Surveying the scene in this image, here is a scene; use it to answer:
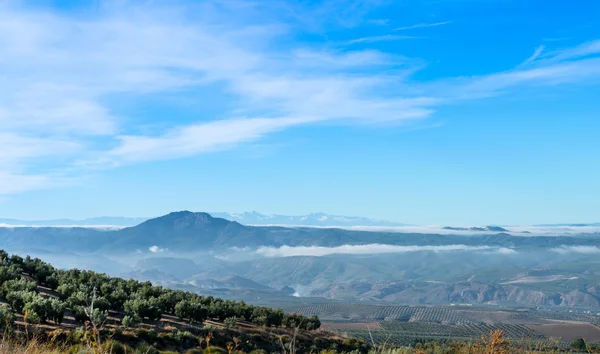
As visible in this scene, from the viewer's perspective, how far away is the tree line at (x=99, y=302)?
2408 centimetres

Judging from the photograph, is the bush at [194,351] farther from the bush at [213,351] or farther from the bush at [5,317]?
the bush at [5,317]

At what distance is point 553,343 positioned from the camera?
15.1 meters

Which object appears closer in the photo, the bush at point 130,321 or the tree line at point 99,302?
the tree line at point 99,302

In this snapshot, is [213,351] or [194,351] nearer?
[194,351]

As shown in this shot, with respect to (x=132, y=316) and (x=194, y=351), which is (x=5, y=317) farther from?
(x=132, y=316)

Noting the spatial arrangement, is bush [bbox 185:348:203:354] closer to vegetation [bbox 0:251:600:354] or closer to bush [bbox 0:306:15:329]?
vegetation [bbox 0:251:600:354]

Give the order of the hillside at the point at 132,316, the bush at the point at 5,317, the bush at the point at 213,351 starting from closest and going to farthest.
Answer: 1. the bush at the point at 5,317
2. the hillside at the point at 132,316
3. the bush at the point at 213,351

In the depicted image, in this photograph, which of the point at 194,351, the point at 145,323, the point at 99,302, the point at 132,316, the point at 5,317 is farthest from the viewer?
the point at 99,302

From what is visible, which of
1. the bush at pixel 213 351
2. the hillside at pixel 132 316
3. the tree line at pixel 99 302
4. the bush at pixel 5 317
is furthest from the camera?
the tree line at pixel 99 302

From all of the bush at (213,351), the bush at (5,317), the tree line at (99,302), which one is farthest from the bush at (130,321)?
the bush at (5,317)

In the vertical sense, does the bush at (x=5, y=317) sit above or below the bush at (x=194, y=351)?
above

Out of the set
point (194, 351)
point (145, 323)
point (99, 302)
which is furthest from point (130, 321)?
point (194, 351)

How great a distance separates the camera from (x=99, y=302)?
28.2 m

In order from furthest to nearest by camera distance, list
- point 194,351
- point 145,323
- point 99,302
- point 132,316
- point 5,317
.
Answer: point 99,302
point 145,323
point 132,316
point 194,351
point 5,317
